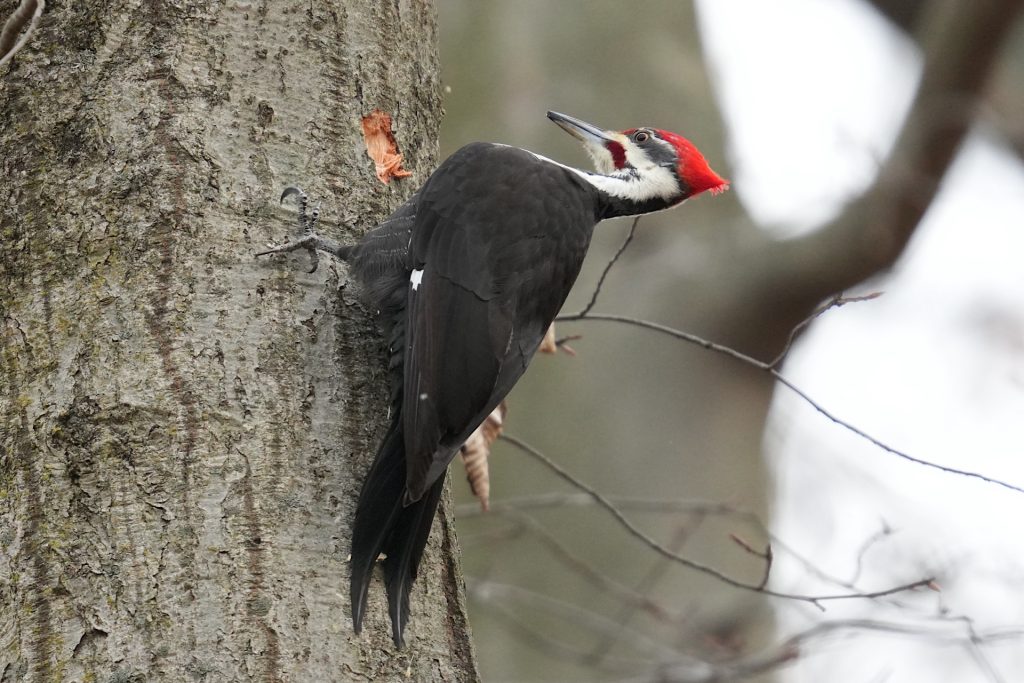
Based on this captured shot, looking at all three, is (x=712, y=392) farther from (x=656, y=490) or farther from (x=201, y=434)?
(x=201, y=434)

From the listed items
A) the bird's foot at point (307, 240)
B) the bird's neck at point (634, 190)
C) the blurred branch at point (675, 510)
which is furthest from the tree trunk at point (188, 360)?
the blurred branch at point (675, 510)

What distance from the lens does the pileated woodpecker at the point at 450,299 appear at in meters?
1.95

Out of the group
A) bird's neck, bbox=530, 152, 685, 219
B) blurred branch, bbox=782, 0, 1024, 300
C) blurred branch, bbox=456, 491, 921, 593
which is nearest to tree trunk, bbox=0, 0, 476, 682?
bird's neck, bbox=530, 152, 685, 219

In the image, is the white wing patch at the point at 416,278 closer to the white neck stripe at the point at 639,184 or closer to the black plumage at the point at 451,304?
the black plumage at the point at 451,304

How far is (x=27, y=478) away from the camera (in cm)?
182

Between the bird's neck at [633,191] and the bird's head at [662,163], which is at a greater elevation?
the bird's head at [662,163]

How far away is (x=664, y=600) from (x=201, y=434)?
312cm

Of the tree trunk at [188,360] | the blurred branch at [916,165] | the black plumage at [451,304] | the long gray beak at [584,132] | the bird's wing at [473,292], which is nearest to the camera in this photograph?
the tree trunk at [188,360]

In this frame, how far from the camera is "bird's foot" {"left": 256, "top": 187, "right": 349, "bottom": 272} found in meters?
2.02

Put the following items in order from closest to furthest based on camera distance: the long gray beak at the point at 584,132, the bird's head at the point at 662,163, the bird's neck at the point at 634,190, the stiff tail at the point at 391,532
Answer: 1. the stiff tail at the point at 391,532
2. the bird's neck at the point at 634,190
3. the bird's head at the point at 662,163
4. the long gray beak at the point at 584,132

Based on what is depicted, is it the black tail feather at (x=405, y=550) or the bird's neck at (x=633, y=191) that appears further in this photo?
the bird's neck at (x=633, y=191)

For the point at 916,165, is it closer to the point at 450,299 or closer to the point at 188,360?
the point at 450,299

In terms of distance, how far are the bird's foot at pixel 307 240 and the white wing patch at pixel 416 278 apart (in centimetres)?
Result: 23

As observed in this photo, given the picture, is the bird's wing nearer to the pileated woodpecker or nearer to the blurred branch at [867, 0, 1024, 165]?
Answer: the pileated woodpecker
